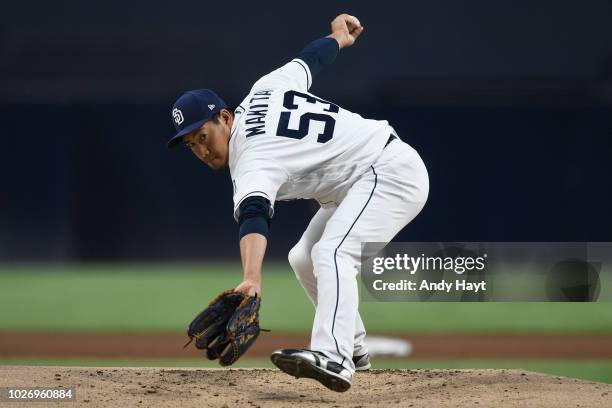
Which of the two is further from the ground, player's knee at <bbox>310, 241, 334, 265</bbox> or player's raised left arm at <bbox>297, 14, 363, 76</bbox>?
player's raised left arm at <bbox>297, 14, 363, 76</bbox>

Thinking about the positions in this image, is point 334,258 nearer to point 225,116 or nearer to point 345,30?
point 225,116

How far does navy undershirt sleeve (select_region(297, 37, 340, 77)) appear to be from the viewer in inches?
160

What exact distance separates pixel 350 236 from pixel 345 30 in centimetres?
136

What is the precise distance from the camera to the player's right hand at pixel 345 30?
4.29 m

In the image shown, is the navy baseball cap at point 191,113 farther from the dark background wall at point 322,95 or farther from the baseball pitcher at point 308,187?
the dark background wall at point 322,95

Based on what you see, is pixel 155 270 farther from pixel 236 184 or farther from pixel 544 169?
pixel 236 184

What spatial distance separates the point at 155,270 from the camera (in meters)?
12.5

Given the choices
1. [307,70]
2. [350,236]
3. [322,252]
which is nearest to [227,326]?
[322,252]

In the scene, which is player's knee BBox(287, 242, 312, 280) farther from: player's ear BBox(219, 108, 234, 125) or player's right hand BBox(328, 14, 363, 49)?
player's right hand BBox(328, 14, 363, 49)

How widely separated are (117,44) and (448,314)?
705 cm

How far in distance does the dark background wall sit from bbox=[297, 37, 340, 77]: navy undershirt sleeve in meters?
7.70

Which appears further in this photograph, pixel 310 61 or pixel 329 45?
pixel 329 45

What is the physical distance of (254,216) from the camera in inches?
125

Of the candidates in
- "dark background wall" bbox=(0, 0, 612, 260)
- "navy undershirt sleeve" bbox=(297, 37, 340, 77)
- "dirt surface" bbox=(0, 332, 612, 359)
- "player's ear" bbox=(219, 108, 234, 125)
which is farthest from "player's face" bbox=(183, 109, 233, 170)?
"dark background wall" bbox=(0, 0, 612, 260)
